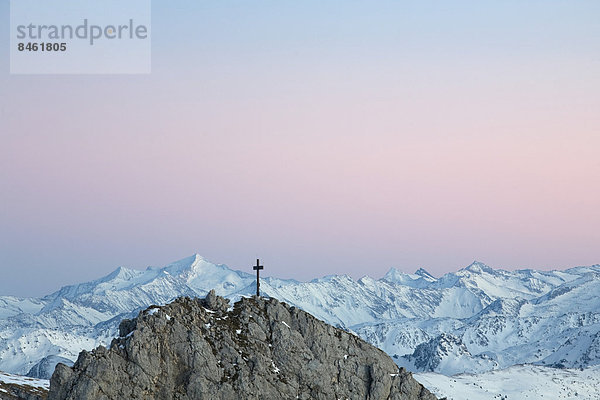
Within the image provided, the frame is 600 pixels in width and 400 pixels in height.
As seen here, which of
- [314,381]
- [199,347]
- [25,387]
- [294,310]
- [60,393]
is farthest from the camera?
[25,387]

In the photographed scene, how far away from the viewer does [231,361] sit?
240 feet

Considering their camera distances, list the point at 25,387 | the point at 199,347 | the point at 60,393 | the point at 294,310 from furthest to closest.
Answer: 1. the point at 25,387
2. the point at 294,310
3. the point at 199,347
4. the point at 60,393

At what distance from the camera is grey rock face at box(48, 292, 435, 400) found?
68.0 m

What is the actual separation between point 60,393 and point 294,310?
84.5ft

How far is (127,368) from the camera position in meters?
68.7

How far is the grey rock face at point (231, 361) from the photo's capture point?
68.0m

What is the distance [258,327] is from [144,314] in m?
11.8

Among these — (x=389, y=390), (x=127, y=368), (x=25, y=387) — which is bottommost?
(x=25, y=387)

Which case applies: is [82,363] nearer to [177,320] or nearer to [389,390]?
[177,320]

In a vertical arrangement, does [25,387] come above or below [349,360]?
below

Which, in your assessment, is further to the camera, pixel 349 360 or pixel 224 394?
pixel 349 360

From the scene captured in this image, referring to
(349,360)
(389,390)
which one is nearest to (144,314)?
(349,360)

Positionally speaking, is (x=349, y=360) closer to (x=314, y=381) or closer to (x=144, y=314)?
(x=314, y=381)

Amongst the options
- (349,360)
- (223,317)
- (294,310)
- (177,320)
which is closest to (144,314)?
(177,320)
